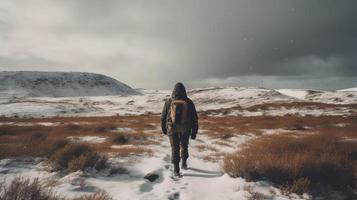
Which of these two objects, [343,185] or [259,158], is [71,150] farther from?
[343,185]

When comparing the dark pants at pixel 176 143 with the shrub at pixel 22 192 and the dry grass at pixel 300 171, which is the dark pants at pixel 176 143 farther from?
the shrub at pixel 22 192

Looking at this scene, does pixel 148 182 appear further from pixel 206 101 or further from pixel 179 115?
pixel 206 101

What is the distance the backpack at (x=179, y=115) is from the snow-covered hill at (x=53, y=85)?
15306 cm

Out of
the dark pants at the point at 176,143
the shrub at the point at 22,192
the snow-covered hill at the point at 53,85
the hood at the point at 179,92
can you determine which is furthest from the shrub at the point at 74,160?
the snow-covered hill at the point at 53,85

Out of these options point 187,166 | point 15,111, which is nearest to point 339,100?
point 15,111

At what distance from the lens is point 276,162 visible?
6.18 meters

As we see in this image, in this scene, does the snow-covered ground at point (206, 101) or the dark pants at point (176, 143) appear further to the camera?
the snow-covered ground at point (206, 101)

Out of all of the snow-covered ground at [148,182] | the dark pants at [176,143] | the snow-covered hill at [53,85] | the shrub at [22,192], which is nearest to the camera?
the shrub at [22,192]

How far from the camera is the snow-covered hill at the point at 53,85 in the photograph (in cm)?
15325

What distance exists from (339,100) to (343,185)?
3802 inches

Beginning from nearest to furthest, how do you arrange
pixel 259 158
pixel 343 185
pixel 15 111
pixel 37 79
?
pixel 343 185 < pixel 259 158 < pixel 15 111 < pixel 37 79

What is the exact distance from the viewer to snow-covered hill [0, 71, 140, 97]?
153250mm

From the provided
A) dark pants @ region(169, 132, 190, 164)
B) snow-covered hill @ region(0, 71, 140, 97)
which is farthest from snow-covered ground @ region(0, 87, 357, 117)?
dark pants @ region(169, 132, 190, 164)

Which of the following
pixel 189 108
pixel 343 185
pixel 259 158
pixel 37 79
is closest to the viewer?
pixel 343 185
